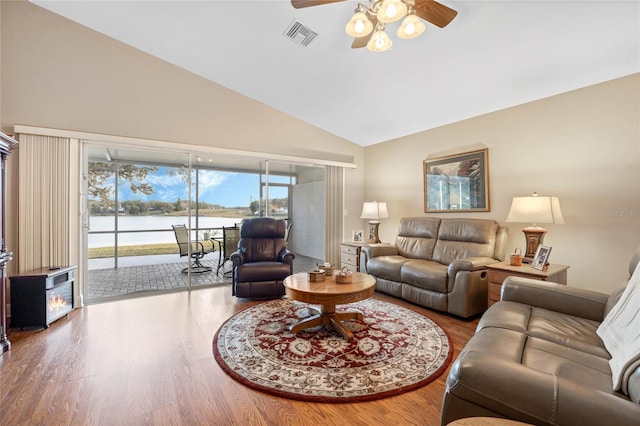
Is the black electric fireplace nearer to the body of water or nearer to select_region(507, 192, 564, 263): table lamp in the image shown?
the body of water

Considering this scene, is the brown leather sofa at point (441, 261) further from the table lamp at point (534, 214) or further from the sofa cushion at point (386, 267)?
the table lamp at point (534, 214)

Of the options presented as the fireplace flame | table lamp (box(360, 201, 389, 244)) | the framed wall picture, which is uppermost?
the framed wall picture

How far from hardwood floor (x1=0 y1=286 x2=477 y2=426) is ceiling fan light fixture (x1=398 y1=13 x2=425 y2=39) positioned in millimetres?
2456

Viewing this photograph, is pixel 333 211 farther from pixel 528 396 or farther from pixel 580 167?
pixel 528 396

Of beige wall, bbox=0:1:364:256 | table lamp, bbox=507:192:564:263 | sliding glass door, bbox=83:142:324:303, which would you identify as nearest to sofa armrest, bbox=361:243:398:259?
table lamp, bbox=507:192:564:263

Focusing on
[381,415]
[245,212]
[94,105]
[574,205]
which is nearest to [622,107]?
[574,205]

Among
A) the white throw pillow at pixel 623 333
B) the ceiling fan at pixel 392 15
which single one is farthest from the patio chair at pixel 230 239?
the white throw pillow at pixel 623 333

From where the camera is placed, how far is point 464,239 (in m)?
3.78

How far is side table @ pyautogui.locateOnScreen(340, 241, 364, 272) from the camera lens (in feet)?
15.6

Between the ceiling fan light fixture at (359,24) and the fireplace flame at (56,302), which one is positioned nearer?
the ceiling fan light fixture at (359,24)

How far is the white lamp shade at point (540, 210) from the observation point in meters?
2.88

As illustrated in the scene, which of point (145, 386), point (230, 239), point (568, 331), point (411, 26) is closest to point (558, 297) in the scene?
point (568, 331)

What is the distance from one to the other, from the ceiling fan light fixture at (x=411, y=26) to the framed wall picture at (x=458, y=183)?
2.49m

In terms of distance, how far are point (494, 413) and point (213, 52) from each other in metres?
4.24
